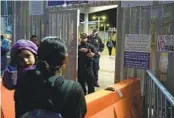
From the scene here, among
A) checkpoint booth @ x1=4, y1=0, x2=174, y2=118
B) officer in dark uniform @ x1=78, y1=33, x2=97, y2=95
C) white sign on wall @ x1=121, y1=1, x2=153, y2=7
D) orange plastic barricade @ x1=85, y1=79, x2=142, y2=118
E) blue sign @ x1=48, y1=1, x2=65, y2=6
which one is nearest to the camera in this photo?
orange plastic barricade @ x1=85, y1=79, x2=142, y2=118

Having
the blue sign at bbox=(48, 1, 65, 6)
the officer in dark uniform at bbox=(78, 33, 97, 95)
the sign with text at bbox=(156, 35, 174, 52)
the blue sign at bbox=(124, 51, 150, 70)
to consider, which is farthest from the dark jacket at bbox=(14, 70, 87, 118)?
the blue sign at bbox=(48, 1, 65, 6)

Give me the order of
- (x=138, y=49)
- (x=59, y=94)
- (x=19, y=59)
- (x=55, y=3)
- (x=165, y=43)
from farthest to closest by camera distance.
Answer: (x=55, y=3)
(x=138, y=49)
(x=165, y=43)
(x=19, y=59)
(x=59, y=94)

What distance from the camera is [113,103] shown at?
4.54m

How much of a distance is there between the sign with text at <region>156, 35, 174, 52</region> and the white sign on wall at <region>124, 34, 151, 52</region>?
213mm

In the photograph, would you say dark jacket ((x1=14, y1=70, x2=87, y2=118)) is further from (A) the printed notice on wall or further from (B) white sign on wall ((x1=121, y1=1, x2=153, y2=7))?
(B) white sign on wall ((x1=121, y1=1, x2=153, y2=7))

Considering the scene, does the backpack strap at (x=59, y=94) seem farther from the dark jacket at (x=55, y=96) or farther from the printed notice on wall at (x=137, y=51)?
the printed notice on wall at (x=137, y=51)

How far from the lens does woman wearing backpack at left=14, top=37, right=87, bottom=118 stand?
219 cm

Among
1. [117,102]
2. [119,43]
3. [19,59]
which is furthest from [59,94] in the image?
[119,43]

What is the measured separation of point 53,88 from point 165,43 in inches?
139

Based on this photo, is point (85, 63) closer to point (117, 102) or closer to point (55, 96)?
point (117, 102)

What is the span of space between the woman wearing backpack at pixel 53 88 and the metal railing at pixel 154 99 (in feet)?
5.23

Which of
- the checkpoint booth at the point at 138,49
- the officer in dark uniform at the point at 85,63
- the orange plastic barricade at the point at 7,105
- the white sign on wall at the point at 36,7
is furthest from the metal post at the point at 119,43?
the white sign on wall at the point at 36,7

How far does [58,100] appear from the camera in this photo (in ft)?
7.18

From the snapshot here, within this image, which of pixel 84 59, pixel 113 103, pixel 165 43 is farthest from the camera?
pixel 84 59
